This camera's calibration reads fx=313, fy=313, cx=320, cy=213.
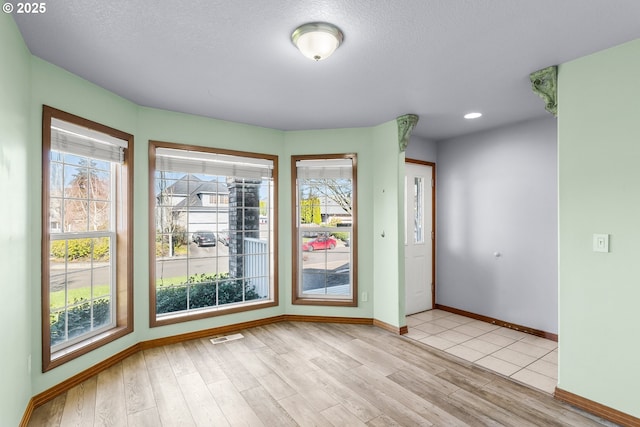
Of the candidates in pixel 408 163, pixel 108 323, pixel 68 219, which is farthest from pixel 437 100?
pixel 108 323

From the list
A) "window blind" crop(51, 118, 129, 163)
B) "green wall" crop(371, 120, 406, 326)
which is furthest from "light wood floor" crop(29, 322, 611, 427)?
"window blind" crop(51, 118, 129, 163)

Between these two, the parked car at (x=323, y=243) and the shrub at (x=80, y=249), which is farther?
the parked car at (x=323, y=243)

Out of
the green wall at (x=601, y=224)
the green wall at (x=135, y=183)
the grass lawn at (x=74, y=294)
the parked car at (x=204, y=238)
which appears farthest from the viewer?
the parked car at (x=204, y=238)

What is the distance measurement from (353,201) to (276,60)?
2178 mm

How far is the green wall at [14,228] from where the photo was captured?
1.69m

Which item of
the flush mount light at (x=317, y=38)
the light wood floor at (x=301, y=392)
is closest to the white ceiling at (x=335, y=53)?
the flush mount light at (x=317, y=38)

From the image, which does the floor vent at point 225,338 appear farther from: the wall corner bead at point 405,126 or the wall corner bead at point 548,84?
the wall corner bead at point 548,84

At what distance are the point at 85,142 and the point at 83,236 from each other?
0.81m

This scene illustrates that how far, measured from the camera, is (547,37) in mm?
2000

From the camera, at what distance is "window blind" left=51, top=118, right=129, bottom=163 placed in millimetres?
2445

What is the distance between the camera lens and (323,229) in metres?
4.13

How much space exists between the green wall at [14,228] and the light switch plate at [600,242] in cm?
Answer: 366

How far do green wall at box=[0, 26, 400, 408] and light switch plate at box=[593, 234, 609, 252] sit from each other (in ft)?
6.08

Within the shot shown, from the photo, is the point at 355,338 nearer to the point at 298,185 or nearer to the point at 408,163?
the point at 298,185
